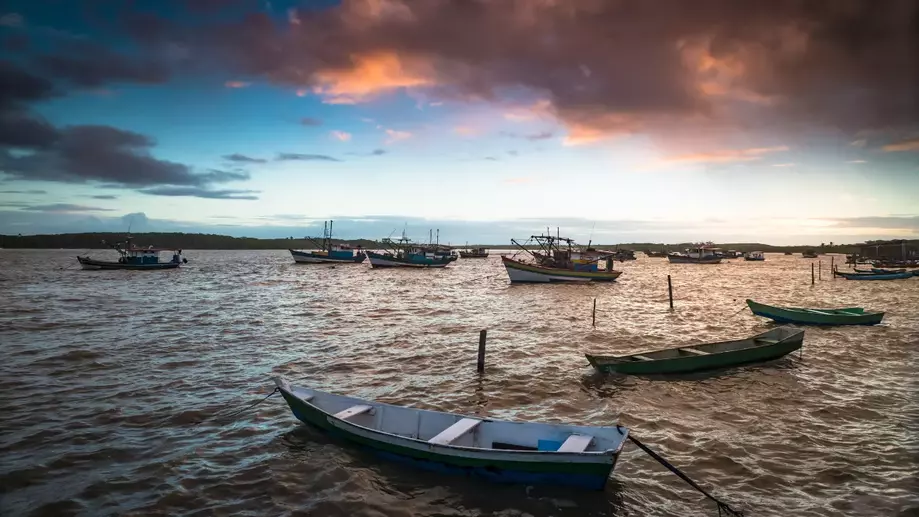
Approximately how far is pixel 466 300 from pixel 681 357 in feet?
82.2

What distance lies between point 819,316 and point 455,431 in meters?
25.4

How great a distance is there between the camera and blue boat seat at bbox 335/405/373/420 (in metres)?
10.2

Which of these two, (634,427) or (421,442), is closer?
(421,442)

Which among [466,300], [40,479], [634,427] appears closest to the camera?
[40,479]

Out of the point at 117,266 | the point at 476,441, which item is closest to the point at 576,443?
the point at 476,441

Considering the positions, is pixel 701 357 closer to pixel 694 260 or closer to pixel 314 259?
pixel 314 259

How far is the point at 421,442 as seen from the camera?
8703mm

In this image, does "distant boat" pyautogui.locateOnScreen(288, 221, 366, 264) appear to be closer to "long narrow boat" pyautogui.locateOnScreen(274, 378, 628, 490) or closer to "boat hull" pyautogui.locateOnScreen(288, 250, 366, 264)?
"boat hull" pyautogui.locateOnScreen(288, 250, 366, 264)

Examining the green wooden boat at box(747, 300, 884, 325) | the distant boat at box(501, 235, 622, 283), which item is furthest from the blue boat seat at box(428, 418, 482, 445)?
the distant boat at box(501, 235, 622, 283)

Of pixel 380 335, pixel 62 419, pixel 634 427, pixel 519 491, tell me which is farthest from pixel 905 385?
pixel 62 419

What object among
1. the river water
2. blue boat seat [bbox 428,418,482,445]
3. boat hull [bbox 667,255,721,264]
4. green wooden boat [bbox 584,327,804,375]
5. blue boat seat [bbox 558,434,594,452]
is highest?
boat hull [bbox 667,255,721,264]

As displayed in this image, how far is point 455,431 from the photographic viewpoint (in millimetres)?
9156

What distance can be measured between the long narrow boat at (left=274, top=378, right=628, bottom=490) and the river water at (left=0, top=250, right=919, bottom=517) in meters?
0.35

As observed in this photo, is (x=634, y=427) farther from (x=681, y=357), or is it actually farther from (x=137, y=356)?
(x=137, y=356)
